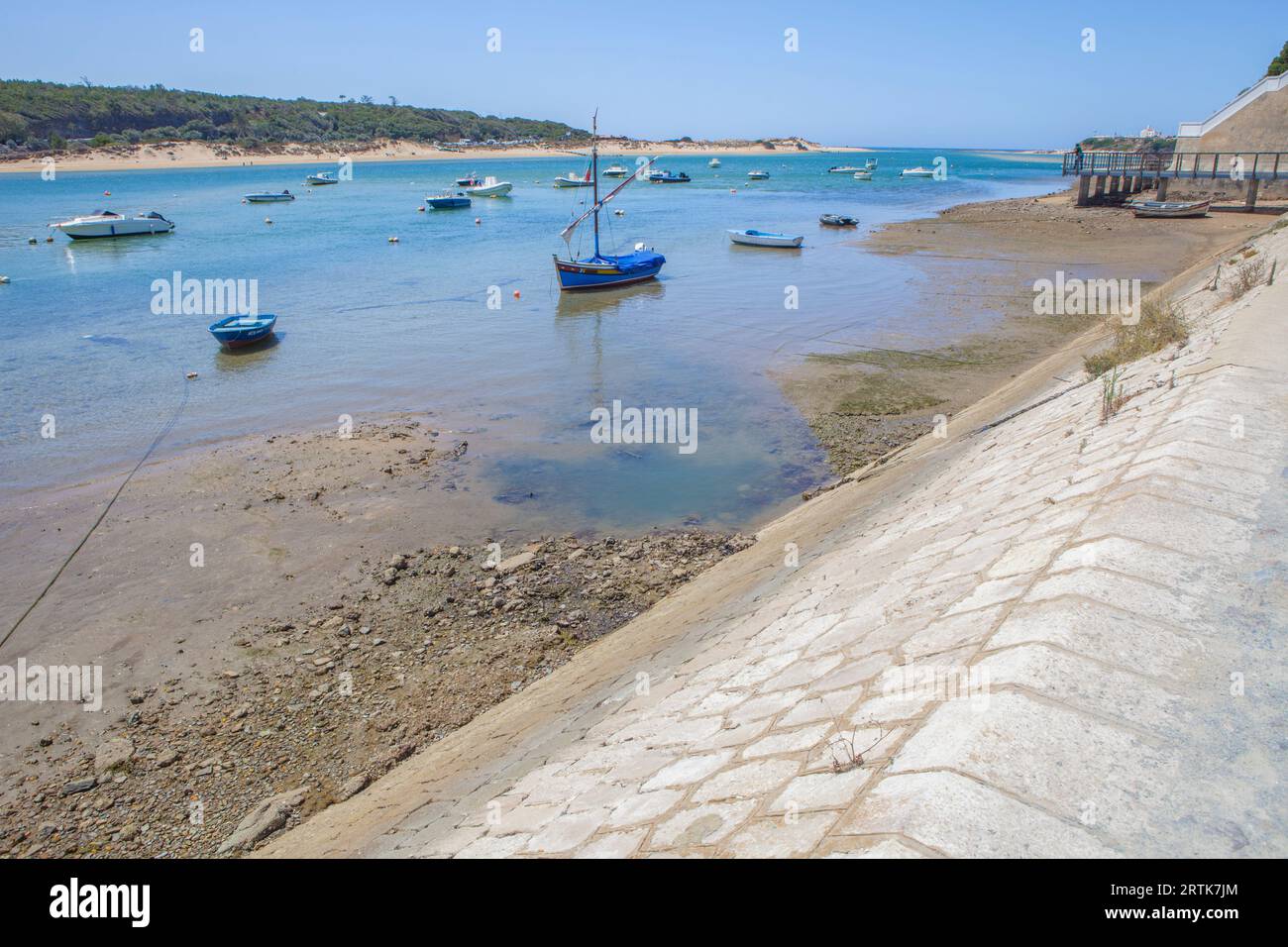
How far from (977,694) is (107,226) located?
57.5 metres

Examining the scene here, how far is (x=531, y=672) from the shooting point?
8398 mm

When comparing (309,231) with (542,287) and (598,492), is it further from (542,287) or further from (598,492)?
(598,492)

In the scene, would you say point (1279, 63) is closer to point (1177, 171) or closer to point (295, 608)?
point (1177, 171)

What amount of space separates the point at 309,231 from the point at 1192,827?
5794cm

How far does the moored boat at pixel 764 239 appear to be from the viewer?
42.4 metres

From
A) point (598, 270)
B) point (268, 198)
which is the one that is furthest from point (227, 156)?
point (598, 270)

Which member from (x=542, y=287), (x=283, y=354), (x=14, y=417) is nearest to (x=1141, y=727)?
(x=14, y=417)

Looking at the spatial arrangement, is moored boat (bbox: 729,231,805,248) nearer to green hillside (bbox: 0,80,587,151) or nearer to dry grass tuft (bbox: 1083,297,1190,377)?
dry grass tuft (bbox: 1083,297,1190,377)

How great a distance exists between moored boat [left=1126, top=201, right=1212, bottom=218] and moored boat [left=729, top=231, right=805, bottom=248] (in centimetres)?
2010

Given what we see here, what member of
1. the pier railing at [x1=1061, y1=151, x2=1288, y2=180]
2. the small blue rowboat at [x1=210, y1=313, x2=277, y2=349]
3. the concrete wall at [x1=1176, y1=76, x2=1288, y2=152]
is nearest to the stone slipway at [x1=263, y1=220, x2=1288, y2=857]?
the small blue rowboat at [x1=210, y1=313, x2=277, y2=349]

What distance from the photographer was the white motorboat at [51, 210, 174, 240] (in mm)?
46781

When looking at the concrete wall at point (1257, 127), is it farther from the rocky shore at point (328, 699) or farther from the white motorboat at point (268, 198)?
the white motorboat at point (268, 198)

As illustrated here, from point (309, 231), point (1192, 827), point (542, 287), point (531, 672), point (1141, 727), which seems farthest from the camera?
point (309, 231)

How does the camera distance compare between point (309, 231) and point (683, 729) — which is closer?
point (683, 729)
